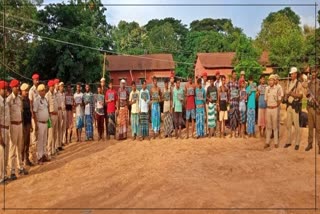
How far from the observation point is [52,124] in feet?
35.0

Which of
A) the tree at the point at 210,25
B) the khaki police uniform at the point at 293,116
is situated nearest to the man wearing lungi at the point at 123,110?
the khaki police uniform at the point at 293,116

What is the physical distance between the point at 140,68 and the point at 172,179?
3430 centimetres

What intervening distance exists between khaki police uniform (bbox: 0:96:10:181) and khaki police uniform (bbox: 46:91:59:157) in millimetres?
2297

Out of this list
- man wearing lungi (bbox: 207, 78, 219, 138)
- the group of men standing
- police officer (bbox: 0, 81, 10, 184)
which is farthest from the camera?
man wearing lungi (bbox: 207, 78, 219, 138)

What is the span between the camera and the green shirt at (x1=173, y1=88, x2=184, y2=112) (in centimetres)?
1231

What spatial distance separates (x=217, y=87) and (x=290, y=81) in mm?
2632

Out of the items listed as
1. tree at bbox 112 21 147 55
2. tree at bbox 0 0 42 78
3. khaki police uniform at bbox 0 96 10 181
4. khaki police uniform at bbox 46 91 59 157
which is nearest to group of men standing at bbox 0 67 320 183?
khaki police uniform at bbox 46 91 59 157

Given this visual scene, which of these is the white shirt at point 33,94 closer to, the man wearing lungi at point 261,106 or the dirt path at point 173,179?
the dirt path at point 173,179

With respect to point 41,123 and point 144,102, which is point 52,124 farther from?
point 144,102

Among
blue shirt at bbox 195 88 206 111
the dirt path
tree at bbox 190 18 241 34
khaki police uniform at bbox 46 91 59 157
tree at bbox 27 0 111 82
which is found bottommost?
the dirt path

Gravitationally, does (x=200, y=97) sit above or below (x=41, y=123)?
above

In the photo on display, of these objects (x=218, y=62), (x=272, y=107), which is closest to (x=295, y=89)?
(x=272, y=107)

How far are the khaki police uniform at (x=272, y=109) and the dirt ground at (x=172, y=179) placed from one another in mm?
497

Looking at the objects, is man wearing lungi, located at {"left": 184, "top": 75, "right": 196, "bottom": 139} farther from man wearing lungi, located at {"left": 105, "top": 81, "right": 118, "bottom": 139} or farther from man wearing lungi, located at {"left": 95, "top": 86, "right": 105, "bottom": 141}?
man wearing lungi, located at {"left": 95, "top": 86, "right": 105, "bottom": 141}
